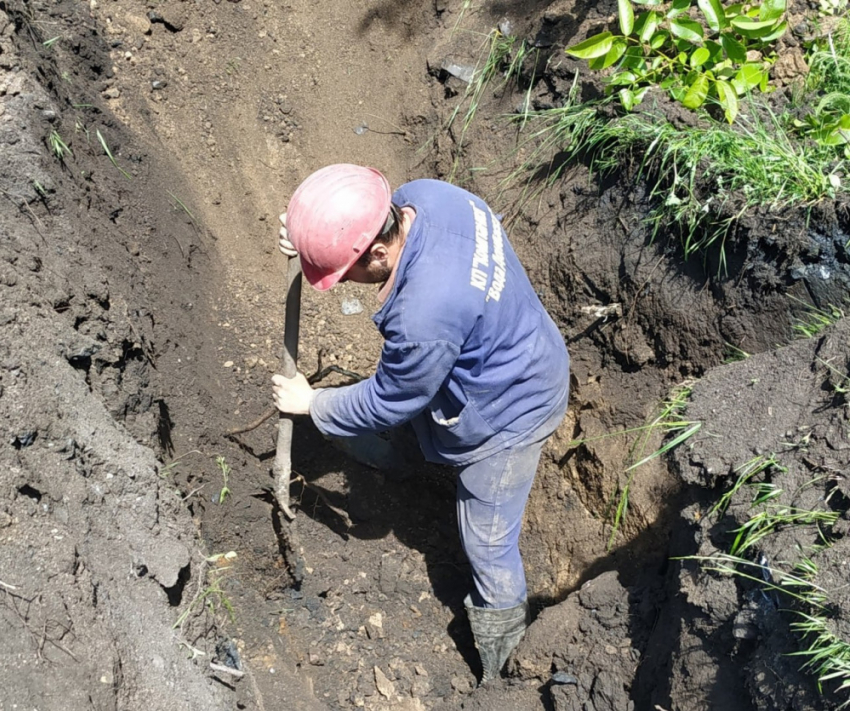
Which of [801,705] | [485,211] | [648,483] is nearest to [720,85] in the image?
[485,211]

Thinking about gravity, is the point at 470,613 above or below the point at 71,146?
below

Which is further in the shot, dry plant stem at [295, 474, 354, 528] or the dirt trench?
dry plant stem at [295, 474, 354, 528]

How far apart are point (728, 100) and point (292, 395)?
2.01m

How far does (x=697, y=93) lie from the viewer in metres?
2.98

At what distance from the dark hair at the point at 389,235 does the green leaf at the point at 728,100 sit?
Answer: 4.83ft

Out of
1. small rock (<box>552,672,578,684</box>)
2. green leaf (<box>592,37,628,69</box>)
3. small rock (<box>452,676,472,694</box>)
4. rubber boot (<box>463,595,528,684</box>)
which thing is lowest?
small rock (<box>452,676,472,694</box>)

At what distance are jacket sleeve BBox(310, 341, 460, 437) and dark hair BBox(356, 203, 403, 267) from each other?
0.26m

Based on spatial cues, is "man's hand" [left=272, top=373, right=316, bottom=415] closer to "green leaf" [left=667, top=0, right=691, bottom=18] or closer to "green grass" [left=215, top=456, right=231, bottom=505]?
"green grass" [left=215, top=456, right=231, bottom=505]

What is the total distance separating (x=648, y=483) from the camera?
311 centimetres

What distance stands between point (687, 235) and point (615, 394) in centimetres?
77

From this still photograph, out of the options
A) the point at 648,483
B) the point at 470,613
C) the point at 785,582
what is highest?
the point at 785,582

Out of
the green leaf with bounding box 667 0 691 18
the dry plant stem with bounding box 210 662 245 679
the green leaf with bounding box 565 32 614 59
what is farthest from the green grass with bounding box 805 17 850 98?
the dry plant stem with bounding box 210 662 245 679

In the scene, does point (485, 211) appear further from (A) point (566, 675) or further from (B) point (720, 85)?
(A) point (566, 675)

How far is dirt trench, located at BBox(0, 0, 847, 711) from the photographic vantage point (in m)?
2.24
